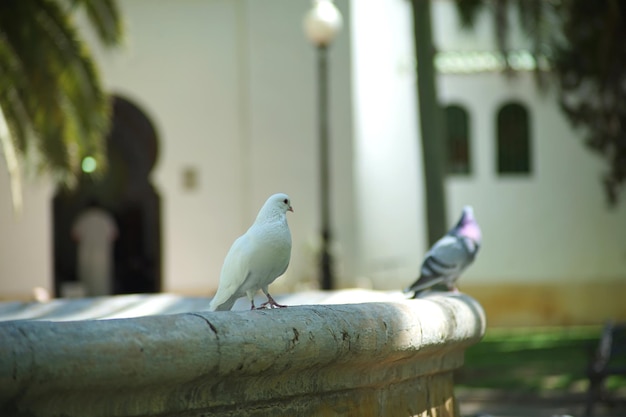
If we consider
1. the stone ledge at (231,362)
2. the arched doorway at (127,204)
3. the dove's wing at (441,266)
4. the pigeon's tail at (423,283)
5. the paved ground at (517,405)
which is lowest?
the paved ground at (517,405)

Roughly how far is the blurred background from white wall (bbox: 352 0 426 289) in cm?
4

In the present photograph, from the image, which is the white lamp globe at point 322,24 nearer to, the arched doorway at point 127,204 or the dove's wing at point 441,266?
the arched doorway at point 127,204

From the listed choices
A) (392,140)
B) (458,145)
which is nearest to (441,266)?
(392,140)

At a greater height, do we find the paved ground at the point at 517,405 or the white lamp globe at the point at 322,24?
the white lamp globe at the point at 322,24

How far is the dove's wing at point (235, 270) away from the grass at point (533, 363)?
25.9 ft

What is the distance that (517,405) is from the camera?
589 inches

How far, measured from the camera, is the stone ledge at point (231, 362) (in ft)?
12.3

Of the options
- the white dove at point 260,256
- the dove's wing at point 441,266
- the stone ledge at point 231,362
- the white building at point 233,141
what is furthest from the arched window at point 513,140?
the white dove at point 260,256

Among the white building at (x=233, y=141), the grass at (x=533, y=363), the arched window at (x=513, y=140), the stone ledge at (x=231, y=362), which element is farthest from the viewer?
the arched window at (x=513, y=140)

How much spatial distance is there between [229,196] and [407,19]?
18.1ft

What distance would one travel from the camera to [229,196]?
81.7 ft

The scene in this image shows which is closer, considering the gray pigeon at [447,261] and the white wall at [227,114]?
the gray pigeon at [447,261]

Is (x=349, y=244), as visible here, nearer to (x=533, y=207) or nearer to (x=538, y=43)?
(x=533, y=207)

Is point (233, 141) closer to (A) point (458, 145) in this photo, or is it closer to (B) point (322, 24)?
(A) point (458, 145)
